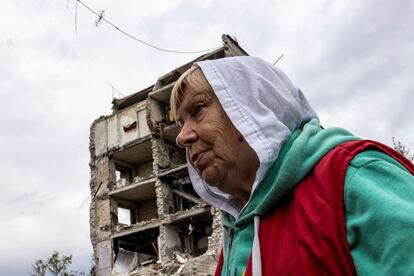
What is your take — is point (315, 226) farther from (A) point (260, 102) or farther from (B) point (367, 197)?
(A) point (260, 102)

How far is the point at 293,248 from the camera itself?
3.81ft

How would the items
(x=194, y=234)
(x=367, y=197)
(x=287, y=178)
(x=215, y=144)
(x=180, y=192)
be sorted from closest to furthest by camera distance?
(x=367, y=197), (x=287, y=178), (x=215, y=144), (x=180, y=192), (x=194, y=234)

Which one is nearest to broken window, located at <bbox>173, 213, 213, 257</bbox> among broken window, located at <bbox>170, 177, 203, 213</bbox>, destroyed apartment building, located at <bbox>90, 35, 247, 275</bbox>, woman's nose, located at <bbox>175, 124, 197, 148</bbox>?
destroyed apartment building, located at <bbox>90, 35, 247, 275</bbox>

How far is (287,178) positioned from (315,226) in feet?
0.70

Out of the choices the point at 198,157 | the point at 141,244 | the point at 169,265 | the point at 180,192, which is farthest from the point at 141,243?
the point at 198,157

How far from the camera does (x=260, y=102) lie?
4.96 ft

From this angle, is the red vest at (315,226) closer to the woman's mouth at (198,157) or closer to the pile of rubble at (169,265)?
the woman's mouth at (198,157)

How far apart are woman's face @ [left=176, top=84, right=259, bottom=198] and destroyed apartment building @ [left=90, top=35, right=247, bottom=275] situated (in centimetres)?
1988

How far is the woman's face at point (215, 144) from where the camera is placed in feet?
5.22

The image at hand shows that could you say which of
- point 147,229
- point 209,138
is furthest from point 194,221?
point 209,138

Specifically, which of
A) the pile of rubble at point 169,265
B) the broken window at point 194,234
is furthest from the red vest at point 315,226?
the broken window at point 194,234

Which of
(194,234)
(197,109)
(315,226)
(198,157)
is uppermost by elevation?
(194,234)

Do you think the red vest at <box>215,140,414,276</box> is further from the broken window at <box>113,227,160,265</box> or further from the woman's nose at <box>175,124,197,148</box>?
the broken window at <box>113,227,160,265</box>

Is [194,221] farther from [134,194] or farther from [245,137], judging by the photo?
[245,137]
